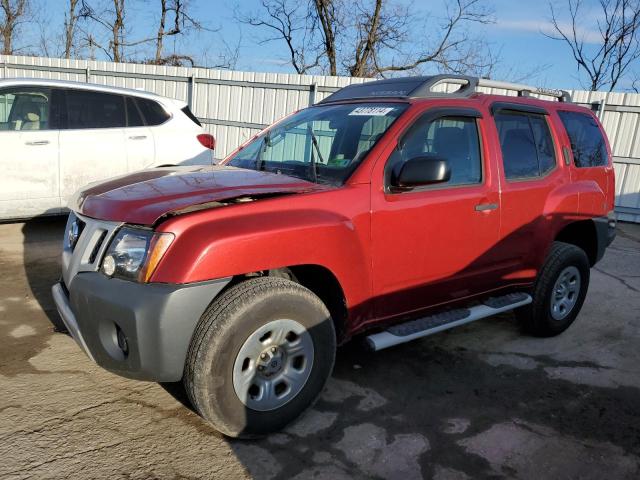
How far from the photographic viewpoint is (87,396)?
309cm

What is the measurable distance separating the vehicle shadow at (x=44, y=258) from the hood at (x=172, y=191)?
150cm

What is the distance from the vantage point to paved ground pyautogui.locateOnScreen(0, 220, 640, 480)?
102 inches

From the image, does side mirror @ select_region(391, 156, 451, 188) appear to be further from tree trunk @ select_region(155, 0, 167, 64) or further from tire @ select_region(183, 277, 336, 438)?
tree trunk @ select_region(155, 0, 167, 64)

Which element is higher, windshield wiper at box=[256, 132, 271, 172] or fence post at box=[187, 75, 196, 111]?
fence post at box=[187, 75, 196, 111]

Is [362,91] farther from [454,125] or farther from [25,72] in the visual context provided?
[25,72]

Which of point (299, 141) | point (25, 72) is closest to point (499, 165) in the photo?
point (299, 141)

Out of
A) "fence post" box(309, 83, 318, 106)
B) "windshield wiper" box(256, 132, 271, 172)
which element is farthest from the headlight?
"fence post" box(309, 83, 318, 106)

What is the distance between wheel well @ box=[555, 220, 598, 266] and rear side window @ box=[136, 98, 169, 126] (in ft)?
16.0

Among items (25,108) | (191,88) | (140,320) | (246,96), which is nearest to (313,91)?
(246,96)

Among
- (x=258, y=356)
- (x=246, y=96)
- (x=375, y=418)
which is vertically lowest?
(x=375, y=418)

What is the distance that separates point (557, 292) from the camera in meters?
4.46

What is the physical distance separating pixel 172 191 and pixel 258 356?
968 millimetres

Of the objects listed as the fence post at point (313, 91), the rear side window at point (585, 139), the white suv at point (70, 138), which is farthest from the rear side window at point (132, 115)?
the fence post at point (313, 91)

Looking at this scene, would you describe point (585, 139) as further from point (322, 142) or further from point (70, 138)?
point (70, 138)
